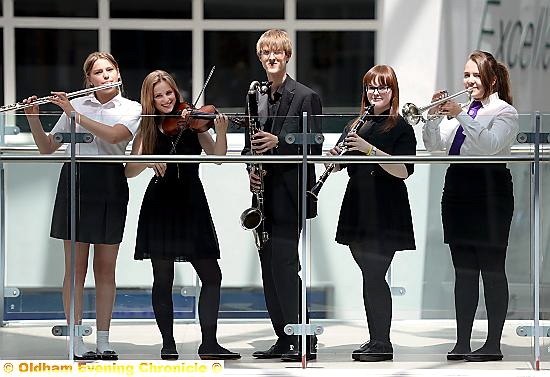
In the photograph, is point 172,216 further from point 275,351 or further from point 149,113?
point 275,351

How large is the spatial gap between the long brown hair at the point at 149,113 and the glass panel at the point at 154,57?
3853 millimetres

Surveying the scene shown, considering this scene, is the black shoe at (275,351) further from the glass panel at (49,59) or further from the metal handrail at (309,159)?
the glass panel at (49,59)

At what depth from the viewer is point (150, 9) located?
1061cm

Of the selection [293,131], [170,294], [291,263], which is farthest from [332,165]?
[170,294]

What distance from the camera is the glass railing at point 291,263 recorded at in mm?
6766

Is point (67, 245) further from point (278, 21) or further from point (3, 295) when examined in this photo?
point (278, 21)

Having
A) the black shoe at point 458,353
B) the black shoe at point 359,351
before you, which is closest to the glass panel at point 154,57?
the black shoe at point 359,351

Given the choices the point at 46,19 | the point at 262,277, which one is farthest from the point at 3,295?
the point at 46,19

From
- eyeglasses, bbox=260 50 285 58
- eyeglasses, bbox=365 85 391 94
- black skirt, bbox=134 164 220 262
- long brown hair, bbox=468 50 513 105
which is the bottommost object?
black skirt, bbox=134 164 220 262

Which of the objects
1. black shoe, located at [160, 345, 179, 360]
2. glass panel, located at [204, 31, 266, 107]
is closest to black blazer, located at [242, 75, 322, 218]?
black shoe, located at [160, 345, 179, 360]

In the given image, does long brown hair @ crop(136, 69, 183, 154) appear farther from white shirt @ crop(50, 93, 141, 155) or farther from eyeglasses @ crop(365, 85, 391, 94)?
eyeglasses @ crop(365, 85, 391, 94)

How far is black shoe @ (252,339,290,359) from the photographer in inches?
271

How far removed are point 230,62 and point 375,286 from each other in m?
4.20

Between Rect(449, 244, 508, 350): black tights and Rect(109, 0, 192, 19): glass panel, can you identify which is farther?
Rect(109, 0, 192, 19): glass panel
